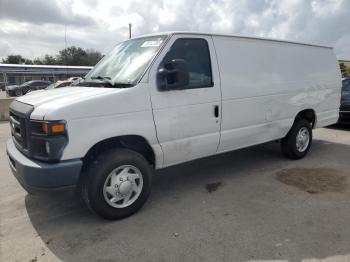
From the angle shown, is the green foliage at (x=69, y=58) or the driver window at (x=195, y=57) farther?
the green foliage at (x=69, y=58)

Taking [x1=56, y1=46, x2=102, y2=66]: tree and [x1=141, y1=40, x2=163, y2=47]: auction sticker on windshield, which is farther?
[x1=56, y1=46, x2=102, y2=66]: tree

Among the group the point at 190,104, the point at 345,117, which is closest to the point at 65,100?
the point at 190,104

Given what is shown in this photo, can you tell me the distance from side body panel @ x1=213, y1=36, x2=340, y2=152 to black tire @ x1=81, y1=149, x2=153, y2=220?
1438 millimetres

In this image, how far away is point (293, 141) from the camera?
236 inches

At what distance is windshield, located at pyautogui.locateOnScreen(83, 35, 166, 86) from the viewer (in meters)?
3.94

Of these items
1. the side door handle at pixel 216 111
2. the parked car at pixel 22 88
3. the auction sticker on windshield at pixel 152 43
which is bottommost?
the parked car at pixel 22 88

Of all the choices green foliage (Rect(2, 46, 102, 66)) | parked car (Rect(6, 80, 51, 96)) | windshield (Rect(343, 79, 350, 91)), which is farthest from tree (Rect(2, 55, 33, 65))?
windshield (Rect(343, 79, 350, 91))

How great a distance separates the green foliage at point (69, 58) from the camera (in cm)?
7588

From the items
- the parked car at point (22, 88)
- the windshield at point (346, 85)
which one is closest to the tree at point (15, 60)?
the parked car at point (22, 88)

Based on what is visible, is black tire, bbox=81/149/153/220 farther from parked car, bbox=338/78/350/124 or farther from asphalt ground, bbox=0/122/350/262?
parked car, bbox=338/78/350/124

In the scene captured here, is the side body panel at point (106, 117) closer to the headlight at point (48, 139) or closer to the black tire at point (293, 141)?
the headlight at point (48, 139)

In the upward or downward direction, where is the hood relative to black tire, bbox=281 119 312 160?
upward

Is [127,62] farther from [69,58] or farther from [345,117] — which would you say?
[69,58]

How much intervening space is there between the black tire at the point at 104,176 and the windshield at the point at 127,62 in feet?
2.78
